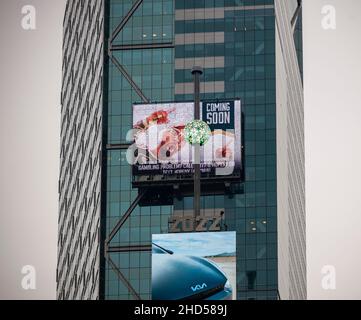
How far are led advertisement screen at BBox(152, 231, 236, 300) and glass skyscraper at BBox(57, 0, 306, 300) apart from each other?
39226 mm

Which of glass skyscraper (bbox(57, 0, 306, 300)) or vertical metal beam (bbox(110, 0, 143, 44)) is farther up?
vertical metal beam (bbox(110, 0, 143, 44))

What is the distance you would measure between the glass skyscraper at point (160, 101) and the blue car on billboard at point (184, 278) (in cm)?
4566

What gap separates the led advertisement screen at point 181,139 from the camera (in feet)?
486

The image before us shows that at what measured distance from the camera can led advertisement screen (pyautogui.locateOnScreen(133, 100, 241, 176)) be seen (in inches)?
5837

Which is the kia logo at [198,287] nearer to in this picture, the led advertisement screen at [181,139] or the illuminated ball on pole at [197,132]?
the illuminated ball on pole at [197,132]

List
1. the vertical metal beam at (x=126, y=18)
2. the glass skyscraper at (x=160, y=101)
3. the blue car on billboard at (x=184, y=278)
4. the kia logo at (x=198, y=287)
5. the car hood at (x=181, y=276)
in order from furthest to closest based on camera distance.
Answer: the vertical metal beam at (x=126, y=18) → the glass skyscraper at (x=160, y=101) → the car hood at (x=181, y=276) → the blue car on billboard at (x=184, y=278) → the kia logo at (x=198, y=287)

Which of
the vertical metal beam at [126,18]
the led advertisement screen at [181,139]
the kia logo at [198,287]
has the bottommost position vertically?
the kia logo at [198,287]

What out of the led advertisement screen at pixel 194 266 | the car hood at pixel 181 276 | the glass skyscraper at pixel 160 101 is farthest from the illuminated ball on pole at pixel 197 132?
the glass skyscraper at pixel 160 101

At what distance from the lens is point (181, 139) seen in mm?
149625

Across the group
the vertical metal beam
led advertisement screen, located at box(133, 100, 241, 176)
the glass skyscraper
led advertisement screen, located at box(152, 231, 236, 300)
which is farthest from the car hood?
the vertical metal beam

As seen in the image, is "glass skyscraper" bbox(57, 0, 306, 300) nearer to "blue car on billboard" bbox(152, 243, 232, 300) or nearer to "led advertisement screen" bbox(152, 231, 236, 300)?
"led advertisement screen" bbox(152, 231, 236, 300)

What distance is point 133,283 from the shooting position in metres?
151

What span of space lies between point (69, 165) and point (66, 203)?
6.30 meters

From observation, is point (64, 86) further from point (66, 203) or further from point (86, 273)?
point (86, 273)
